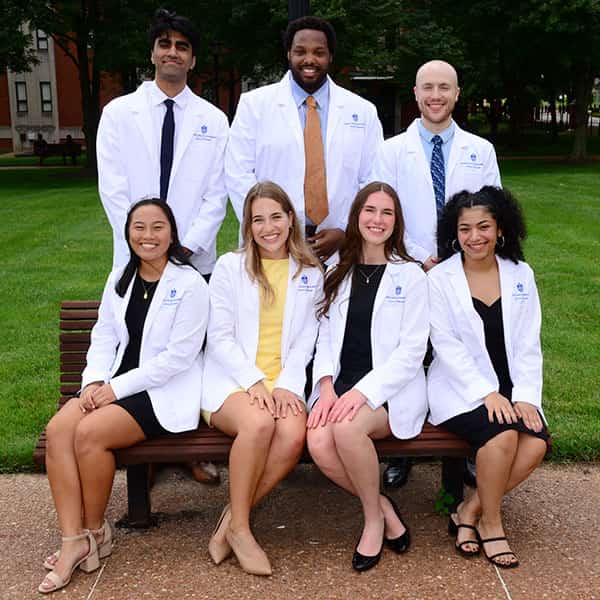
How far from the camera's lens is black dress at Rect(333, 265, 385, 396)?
3.89 metres

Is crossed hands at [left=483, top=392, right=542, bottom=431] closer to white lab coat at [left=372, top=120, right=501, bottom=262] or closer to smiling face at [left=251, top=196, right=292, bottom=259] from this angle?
white lab coat at [left=372, top=120, right=501, bottom=262]

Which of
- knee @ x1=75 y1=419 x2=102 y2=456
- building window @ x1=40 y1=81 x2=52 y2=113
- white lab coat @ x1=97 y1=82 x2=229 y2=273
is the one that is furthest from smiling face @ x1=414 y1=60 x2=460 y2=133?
building window @ x1=40 y1=81 x2=52 y2=113

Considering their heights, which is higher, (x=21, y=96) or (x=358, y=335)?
(x=21, y=96)

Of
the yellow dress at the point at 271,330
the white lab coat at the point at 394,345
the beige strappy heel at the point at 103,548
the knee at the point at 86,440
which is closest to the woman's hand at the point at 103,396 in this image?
the knee at the point at 86,440

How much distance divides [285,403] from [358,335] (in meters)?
0.50

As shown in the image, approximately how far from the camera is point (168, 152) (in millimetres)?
4496

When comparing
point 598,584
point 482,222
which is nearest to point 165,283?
point 482,222

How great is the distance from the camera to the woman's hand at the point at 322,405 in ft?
12.0

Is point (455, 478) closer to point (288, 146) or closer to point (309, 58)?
point (288, 146)

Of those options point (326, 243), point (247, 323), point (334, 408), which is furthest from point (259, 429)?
point (326, 243)

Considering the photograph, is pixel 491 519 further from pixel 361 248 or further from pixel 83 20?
pixel 83 20

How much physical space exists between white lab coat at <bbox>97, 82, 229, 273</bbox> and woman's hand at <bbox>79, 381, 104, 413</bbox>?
89 cm

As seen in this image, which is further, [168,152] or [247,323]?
[168,152]

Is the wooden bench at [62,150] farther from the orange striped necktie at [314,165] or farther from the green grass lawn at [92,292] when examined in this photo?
the orange striped necktie at [314,165]
